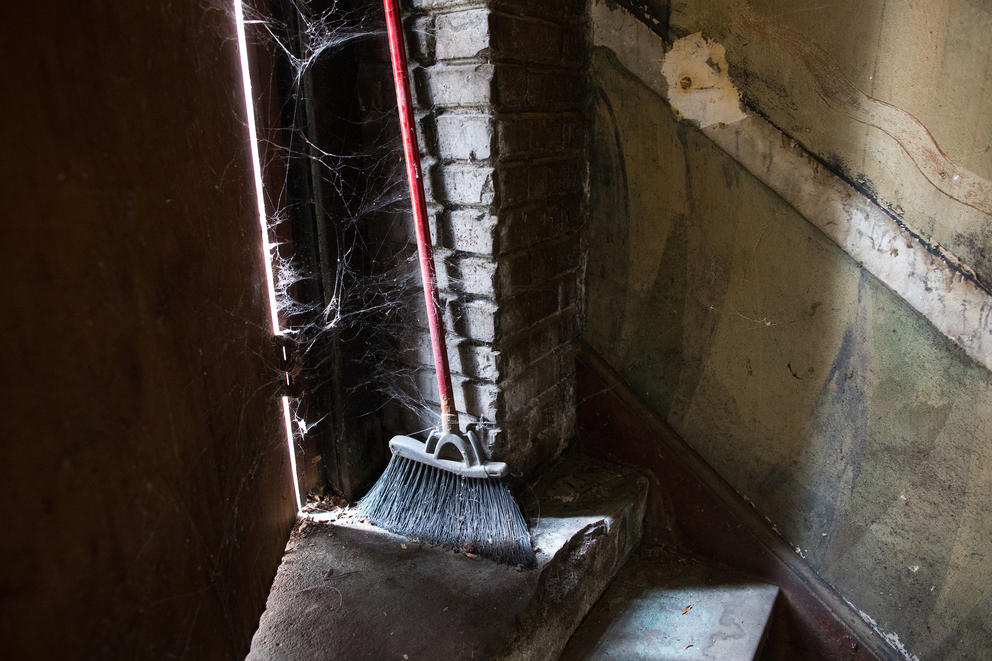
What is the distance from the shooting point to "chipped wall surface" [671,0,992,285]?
4.02 ft

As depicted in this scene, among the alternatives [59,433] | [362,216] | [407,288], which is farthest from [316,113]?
[59,433]

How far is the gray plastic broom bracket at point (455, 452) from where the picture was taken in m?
→ 1.49

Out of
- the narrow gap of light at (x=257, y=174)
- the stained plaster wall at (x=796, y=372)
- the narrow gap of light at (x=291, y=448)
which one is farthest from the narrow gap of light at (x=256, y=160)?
the stained plaster wall at (x=796, y=372)

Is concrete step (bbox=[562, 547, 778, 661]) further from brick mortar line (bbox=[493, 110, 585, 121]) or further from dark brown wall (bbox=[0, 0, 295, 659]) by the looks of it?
brick mortar line (bbox=[493, 110, 585, 121])

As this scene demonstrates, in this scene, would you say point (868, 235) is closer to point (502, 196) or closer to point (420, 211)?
point (502, 196)

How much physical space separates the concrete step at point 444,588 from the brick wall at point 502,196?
0.22 meters

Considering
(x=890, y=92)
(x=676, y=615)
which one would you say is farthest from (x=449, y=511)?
(x=890, y=92)

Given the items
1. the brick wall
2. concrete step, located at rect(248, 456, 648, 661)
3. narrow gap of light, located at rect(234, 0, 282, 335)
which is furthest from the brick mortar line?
concrete step, located at rect(248, 456, 648, 661)

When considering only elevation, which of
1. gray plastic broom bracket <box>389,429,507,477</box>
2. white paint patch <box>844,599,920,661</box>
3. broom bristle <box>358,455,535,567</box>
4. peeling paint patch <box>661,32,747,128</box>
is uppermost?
peeling paint patch <box>661,32,747,128</box>

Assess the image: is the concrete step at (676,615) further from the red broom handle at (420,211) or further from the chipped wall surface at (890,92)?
the chipped wall surface at (890,92)

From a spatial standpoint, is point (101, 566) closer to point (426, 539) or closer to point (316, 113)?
point (426, 539)

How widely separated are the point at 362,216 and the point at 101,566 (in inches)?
38.7

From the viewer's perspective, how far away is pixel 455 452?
1.56 meters

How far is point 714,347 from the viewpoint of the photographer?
5.34ft
